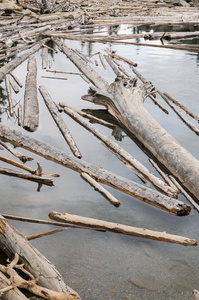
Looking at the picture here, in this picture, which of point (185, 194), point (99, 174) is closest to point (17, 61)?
point (99, 174)

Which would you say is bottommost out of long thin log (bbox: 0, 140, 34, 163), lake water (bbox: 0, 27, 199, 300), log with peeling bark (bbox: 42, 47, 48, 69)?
lake water (bbox: 0, 27, 199, 300)

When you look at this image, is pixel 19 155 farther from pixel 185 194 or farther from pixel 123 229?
pixel 185 194

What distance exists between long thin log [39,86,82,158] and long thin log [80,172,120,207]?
2.81ft

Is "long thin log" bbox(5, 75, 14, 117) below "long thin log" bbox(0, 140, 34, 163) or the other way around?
the other way around

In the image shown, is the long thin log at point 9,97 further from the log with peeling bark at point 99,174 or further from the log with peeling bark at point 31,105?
A: the log with peeling bark at point 99,174

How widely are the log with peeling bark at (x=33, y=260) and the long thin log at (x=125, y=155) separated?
2.32 metres

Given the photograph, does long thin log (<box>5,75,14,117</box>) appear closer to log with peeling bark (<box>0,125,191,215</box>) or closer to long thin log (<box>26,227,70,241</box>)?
log with peeling bark (<box>0,125,191,215</box>)

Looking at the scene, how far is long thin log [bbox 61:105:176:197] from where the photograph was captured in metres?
5.45

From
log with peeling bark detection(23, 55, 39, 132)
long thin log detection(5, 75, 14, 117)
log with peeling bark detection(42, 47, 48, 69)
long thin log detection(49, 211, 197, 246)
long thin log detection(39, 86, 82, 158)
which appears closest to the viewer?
long thin log detection(49, 211, 197, 246)

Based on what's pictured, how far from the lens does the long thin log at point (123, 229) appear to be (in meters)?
4.40

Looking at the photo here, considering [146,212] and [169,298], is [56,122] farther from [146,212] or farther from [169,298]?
[169,298]

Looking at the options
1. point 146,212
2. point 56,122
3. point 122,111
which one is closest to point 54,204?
point 146,212

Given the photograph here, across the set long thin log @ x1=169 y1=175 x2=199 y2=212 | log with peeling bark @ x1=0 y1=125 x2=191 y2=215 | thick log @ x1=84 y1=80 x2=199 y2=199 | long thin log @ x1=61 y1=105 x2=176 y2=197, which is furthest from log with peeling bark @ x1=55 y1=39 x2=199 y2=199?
log with peeling bark @ x1=0 y1=125 x2=191 y2=215

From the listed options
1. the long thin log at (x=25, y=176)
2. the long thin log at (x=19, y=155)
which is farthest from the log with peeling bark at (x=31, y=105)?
the long thin log at (x=25, y=176)
